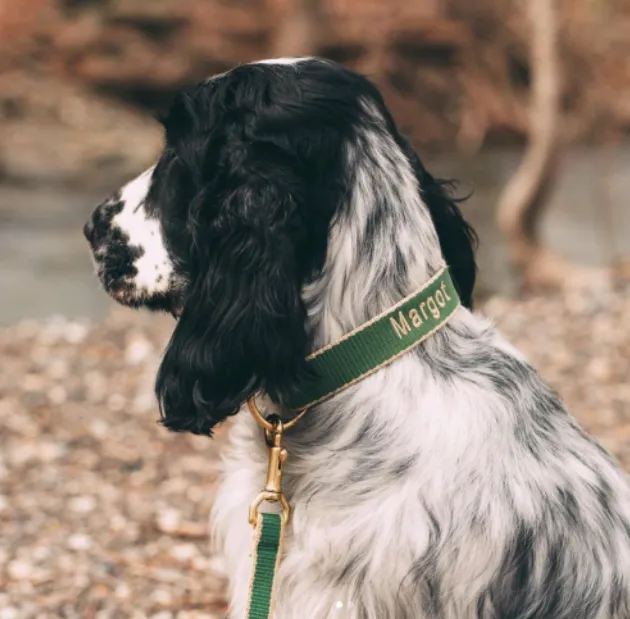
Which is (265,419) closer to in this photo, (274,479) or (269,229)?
(274,479)

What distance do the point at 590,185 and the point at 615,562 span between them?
40.1 ft

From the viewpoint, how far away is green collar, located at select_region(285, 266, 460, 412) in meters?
2.33

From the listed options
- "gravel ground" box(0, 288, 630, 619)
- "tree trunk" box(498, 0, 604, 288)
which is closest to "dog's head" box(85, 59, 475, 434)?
"gravel ground" box(0, 288, 630, 619)

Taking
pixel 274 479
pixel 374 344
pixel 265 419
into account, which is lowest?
pixel 274 479

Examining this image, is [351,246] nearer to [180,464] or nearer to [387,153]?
[387,153]

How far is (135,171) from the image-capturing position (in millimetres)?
15242

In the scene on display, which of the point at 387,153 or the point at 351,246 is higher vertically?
the point at 387,153

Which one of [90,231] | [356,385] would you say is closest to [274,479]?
[356,385]

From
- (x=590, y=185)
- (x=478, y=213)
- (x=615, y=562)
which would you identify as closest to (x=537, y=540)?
(x=615, y=562)

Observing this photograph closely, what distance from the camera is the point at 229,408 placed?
2387 millimetres

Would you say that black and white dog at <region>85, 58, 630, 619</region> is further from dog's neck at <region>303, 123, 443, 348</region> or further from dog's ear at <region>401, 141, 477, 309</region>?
dog's ear at <region>401, 141, 477, 309</region>

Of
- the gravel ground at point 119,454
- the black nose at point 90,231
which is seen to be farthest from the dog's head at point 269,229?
the gravel ground at point 119,454

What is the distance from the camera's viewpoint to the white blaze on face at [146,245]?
2.49m

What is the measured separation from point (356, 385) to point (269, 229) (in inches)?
14.8
